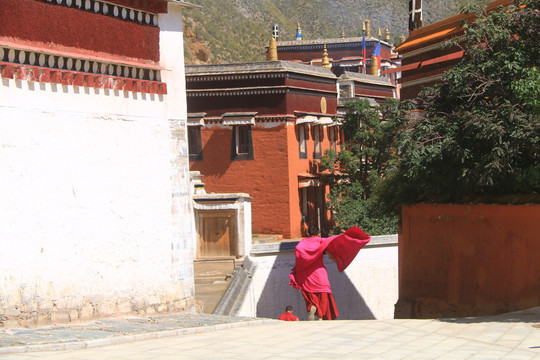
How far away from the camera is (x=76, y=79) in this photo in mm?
12250

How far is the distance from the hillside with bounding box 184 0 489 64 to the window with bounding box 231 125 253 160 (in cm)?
2200

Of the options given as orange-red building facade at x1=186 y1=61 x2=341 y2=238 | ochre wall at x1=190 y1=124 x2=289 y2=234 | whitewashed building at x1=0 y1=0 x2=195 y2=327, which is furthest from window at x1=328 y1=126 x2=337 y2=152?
whitewashed building at x1=0 y1=0 x2=195 y2=327

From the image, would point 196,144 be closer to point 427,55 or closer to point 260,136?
point 260,136

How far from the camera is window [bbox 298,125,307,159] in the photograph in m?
26.6

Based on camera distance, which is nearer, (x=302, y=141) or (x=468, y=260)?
(x=468, y=260)

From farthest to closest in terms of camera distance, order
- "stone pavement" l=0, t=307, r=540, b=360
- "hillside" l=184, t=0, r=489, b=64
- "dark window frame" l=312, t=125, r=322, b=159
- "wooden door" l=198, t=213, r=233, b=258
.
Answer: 1. "hillside" l=184, t=0, r=489, b=64
2. "dark window frame" l=312, t=125, r=322, b=159
3. "wooden door" l=198, t=213, r=233, b=258
4. "stone pavement" l=0, t=307, r=540, b=360

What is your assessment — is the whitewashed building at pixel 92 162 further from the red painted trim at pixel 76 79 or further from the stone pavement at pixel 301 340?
the stone pavement at pixel 301 340

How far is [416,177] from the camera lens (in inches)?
549

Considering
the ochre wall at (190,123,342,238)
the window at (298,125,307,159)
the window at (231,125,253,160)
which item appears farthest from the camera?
the window at (298,125,307,159)

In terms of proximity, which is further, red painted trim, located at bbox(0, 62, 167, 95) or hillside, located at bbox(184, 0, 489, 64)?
hillside, located at bbox(184, 0, 489, 64)

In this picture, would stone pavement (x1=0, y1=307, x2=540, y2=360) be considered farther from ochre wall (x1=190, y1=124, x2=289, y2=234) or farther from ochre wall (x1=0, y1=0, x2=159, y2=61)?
ochre wall (x1=190, y1=124, x2=289, y2=234)

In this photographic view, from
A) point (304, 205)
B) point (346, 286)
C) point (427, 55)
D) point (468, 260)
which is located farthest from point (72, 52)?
point (304, 205)

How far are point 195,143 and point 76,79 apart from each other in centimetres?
1450

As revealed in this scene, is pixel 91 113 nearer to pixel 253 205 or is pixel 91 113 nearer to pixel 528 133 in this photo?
pixel 528 133
